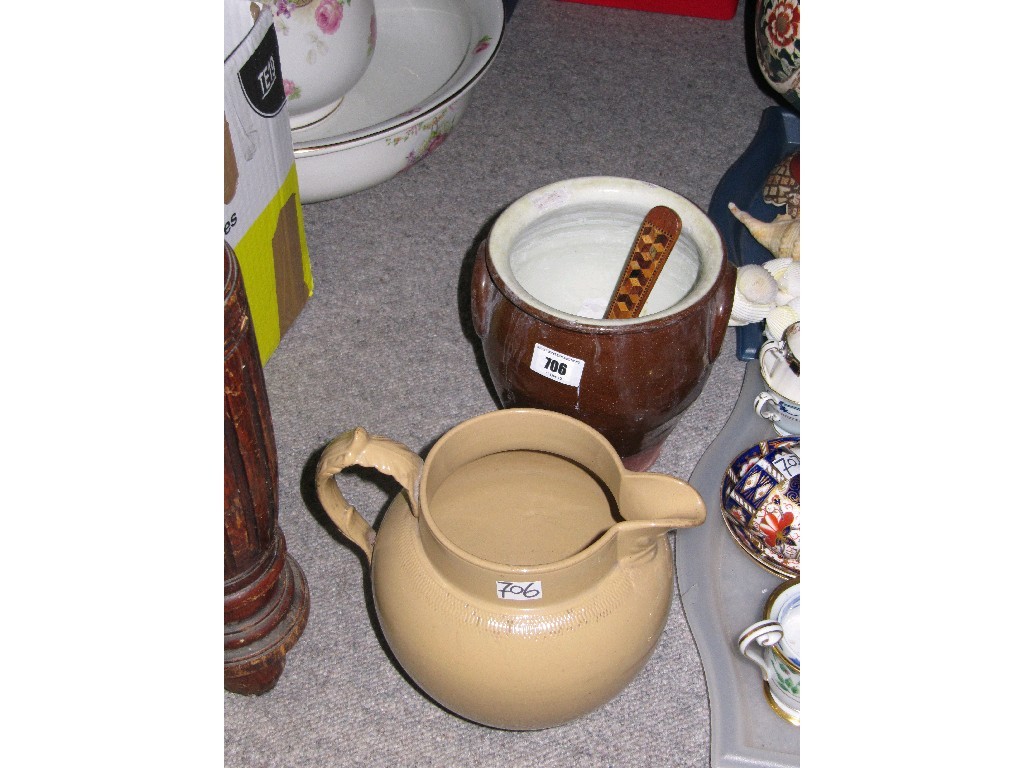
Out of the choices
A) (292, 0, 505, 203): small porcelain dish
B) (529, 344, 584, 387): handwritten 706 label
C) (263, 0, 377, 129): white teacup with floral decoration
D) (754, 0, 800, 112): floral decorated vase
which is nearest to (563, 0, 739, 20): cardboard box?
(754, 0, 800, 112): floral decorated vase

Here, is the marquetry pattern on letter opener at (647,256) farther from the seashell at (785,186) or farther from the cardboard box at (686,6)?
the cardboard box at (686,6)

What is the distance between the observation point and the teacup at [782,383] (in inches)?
31.3

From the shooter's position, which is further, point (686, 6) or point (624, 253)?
point (686, 6)

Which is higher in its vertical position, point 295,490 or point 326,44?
point 326,44

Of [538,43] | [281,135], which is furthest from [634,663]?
[538,43]

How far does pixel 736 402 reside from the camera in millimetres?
871

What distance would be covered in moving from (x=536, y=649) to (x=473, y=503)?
0.43 ft

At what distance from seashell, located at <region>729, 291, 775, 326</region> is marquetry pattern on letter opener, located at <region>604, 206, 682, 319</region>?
0.18 meters

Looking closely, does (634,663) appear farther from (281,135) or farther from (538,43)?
(538,43)

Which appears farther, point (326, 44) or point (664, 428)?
point (326, 44)

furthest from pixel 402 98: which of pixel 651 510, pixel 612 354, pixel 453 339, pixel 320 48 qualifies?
pixel 651 510

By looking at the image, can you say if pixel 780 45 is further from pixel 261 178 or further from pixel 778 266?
pixel 261 178

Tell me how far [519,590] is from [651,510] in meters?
0.09

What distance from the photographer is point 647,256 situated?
681 millimetres
